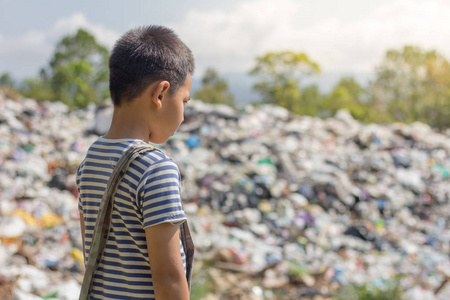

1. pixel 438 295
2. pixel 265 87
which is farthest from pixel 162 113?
pixel 265 87

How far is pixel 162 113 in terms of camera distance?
112cm

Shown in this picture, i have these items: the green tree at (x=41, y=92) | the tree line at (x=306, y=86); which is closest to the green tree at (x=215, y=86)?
the tree line at (x=306, y=86)

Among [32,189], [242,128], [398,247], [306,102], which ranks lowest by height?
[398,247]

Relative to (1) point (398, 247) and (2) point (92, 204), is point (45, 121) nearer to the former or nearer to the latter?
(1) point (398, 247)

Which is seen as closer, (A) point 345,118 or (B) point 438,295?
(B) point 438,295

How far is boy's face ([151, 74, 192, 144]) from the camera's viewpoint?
44.0 inches

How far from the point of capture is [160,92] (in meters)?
1.08

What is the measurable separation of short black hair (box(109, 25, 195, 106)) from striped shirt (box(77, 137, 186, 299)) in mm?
125

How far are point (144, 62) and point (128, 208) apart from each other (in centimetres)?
32

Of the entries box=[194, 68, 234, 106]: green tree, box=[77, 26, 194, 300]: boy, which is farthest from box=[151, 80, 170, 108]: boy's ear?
box=[194, 68, 234, 106]: green tree

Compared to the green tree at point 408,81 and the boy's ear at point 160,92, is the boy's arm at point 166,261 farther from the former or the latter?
the green tree at point 408,81

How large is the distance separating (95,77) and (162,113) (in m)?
23.2

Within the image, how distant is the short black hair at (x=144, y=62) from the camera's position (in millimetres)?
1070

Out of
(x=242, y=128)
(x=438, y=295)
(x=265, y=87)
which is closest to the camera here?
(x=438, y=295)
